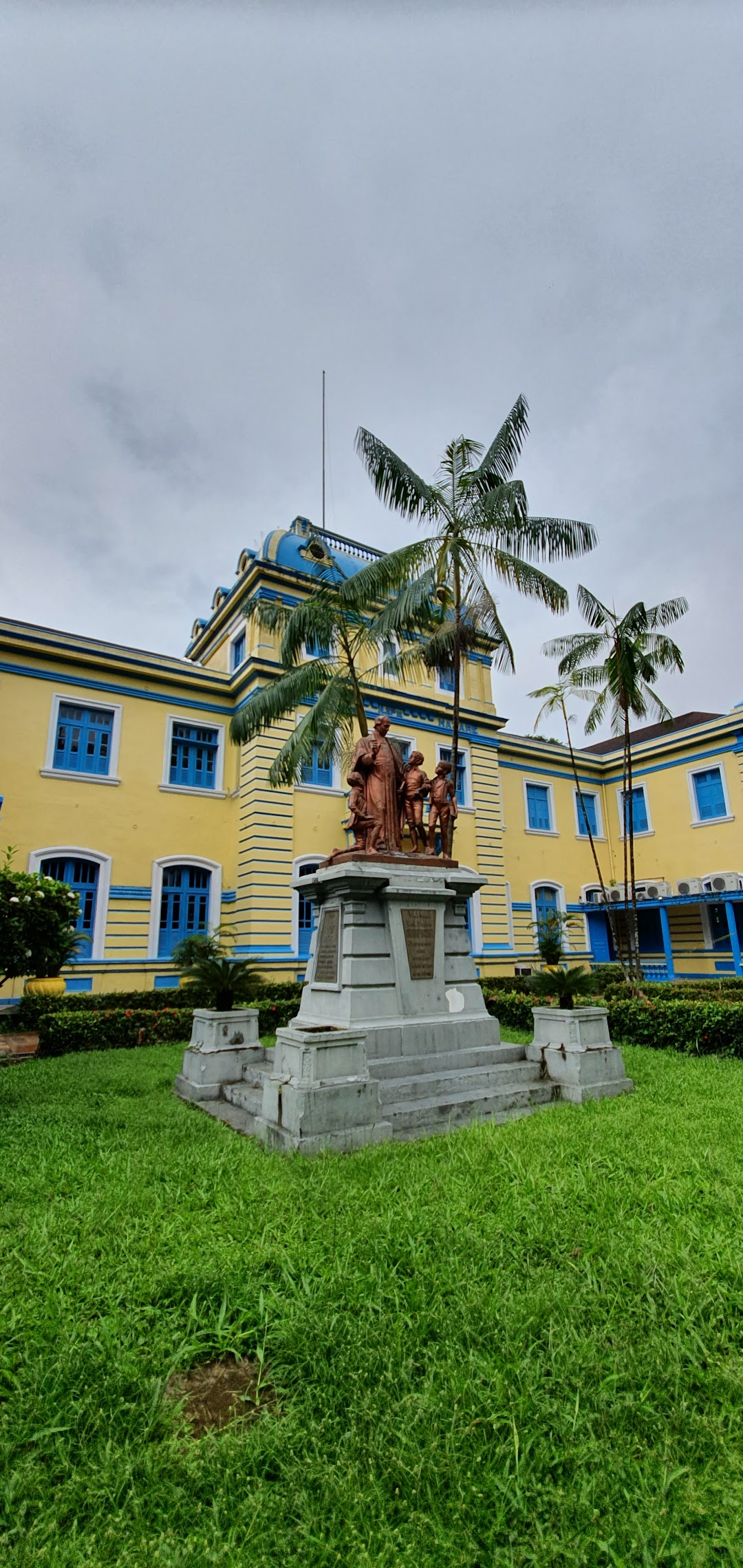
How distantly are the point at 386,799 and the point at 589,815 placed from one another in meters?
19.1

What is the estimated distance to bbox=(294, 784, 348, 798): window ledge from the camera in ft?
54.6

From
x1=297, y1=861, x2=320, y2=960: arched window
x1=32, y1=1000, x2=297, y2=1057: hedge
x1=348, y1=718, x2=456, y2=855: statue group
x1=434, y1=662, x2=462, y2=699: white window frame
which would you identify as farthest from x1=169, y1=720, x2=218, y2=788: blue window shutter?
x1=348, y1=718, x2=456, y2=855: statue group

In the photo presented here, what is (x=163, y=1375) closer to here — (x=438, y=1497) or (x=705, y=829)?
(x=438, y=1497)

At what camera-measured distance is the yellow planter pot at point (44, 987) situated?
1179 centimetres

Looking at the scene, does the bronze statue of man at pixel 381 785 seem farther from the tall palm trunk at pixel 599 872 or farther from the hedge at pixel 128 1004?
the tall palm trunk at pixel 599 872

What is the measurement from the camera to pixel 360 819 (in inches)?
306

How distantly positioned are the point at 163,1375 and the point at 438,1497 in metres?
1.09

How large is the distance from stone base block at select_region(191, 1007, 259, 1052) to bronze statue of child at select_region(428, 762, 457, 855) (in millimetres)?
2920

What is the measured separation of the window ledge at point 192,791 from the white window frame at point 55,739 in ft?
3.79

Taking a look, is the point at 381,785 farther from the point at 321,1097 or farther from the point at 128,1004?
the point at 128,1004

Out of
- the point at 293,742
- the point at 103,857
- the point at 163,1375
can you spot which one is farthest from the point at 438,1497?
the point at 103,857

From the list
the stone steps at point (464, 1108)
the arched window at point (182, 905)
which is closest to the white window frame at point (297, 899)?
the arched window at point (182, 905)

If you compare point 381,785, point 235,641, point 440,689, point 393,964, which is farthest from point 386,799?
point 440,689

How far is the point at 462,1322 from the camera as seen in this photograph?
266 centimetres
